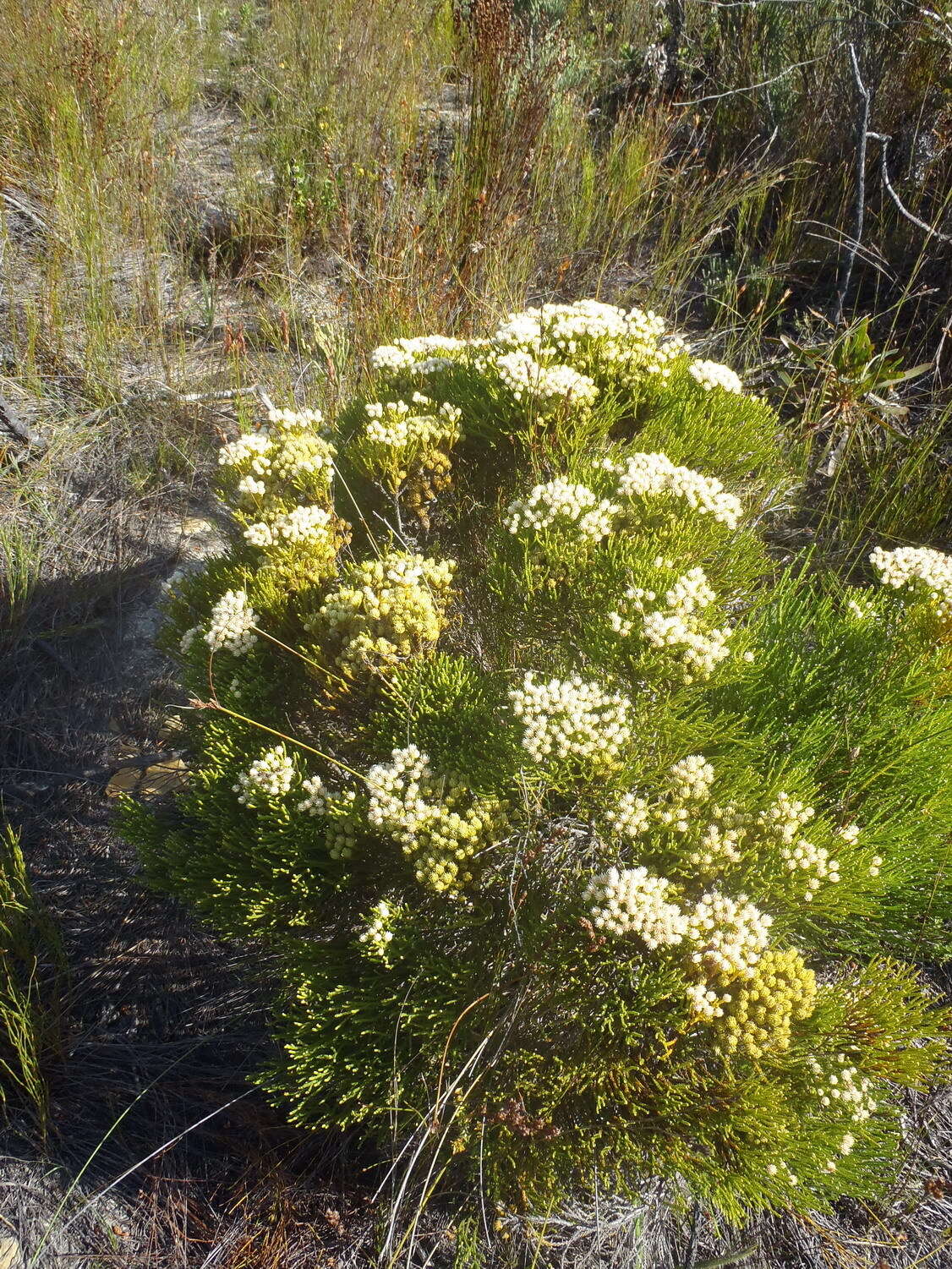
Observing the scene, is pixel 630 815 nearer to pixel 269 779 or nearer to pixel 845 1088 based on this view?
pixel 845 1088

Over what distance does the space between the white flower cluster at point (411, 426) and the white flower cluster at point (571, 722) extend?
74 cm

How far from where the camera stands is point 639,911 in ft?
4.06

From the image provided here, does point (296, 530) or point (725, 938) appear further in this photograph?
point (296, 530)

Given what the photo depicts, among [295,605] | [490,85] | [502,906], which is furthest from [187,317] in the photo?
[502,906]

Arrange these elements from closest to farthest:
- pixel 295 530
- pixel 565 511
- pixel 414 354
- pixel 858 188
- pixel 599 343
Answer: pixel 565 511 → pixel 295 530 → pixel 599 343 → pixel 414 354 → pixel 858 188

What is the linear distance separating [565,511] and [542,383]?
1.24 ft

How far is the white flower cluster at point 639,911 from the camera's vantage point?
122 centimetres

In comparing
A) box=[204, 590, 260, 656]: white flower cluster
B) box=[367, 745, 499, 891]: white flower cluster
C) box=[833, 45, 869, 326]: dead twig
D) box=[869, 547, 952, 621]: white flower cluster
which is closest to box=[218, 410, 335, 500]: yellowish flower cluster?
box=[204, 590, 260, 656]: white flower cluster

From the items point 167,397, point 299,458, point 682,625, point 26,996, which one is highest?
point 682,625

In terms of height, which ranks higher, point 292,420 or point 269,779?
point 292,420

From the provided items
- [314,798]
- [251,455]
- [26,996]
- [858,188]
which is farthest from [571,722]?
[858,188]

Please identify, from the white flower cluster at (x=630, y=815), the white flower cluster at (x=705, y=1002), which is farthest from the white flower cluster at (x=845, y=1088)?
the white flower cluster at (x=630, y=815)

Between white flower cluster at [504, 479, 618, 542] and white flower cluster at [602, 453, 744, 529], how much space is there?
67 mm

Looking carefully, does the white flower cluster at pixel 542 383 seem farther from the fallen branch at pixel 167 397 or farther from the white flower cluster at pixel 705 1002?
the fallen branch at pixel 167 397
